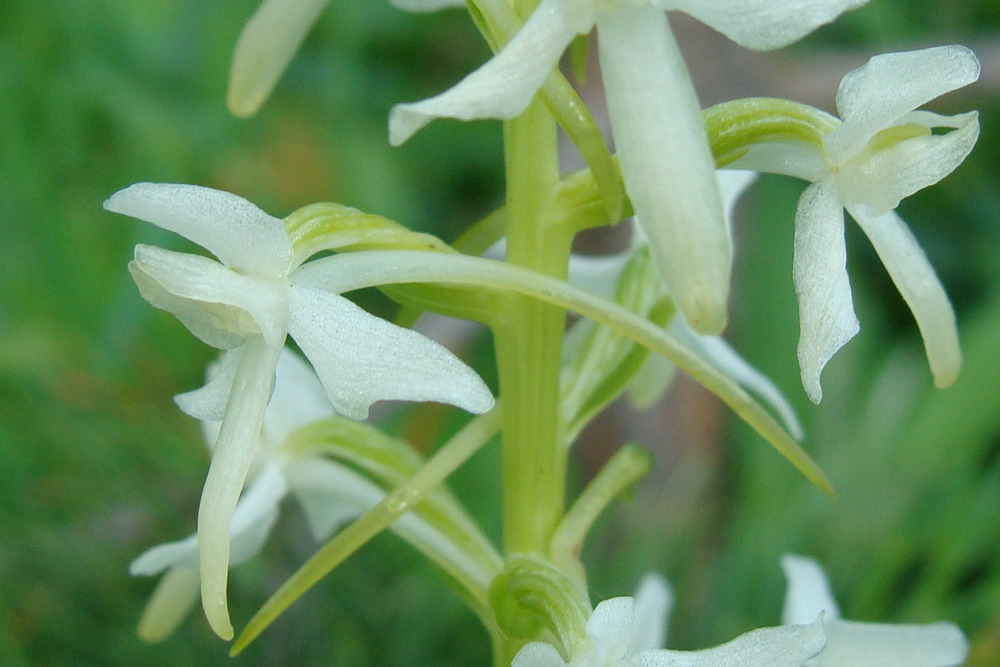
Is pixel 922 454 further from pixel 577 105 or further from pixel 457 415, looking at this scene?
pixel 577 105

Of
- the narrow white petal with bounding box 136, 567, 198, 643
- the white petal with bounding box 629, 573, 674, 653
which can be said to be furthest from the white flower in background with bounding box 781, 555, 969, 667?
the narrow white petal with bounding box 136, 567, 198, 643

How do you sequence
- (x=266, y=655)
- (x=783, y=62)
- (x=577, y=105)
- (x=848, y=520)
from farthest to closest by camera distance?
1. (x=783, y=62)
2. (x=848, y=520)
3. (x=266, y=655)
4. (x=577, y=105)

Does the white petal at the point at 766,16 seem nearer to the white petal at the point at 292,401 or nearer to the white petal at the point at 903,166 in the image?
the white petal at the point at 903,166

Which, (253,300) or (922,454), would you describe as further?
(922,454)

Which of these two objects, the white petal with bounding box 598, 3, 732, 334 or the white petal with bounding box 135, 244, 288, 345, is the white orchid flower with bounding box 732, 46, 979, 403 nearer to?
the white petal with bounding box 598, 3, 732, 334

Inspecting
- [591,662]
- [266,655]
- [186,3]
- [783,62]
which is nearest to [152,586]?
[266,655]

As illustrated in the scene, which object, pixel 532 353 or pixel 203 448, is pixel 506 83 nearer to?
pixel 532 353

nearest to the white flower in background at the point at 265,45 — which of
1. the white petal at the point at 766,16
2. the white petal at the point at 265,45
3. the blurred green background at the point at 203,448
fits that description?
the white petal at the point at 265,45
